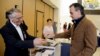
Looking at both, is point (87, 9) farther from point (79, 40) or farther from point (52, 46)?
point (52, 46)

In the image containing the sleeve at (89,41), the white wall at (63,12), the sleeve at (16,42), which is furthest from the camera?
the white wall at (63,12)

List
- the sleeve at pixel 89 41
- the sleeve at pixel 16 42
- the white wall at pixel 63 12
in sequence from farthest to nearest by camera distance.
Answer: the white wall at pixel 63 12
the sleeve at pixel 89 41
the sleeve at pixel 16 42

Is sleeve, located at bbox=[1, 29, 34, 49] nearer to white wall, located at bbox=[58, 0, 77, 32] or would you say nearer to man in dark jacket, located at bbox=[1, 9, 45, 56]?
man in dark jacket, located at bbox=[1, 9, 45, 56]

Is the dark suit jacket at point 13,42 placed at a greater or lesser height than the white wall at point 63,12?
lesser

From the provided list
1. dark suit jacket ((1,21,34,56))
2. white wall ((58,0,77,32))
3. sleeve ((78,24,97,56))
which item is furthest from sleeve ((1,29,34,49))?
white wall ((58,0,77,32))

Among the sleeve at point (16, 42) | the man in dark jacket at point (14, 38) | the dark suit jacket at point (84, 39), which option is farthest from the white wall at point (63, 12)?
the sleeve at point (16, 42)

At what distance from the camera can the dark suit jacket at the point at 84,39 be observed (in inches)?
93.1

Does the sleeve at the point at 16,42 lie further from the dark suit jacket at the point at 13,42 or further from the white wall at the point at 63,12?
the white wall at the point at 63,12

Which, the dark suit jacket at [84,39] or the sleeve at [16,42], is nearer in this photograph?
the sleeve at [16,42]

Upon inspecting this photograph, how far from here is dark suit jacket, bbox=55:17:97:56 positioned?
237 cm

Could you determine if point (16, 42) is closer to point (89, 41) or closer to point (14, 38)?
point (14, 38)

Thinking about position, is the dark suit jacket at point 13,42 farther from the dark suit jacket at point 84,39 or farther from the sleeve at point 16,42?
the dark suit jacket at point 84,39

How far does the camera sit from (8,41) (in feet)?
6.68

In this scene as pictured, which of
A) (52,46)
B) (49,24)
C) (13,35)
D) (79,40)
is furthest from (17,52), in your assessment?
(49,24)
